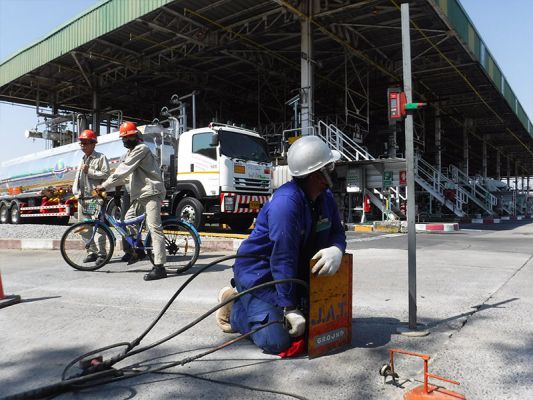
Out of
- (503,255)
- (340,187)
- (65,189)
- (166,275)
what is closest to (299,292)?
(166,275)

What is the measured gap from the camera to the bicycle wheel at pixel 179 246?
564 cm

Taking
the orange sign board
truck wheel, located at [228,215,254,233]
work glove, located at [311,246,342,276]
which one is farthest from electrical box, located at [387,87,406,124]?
truck wheel, located at [228,215,254,233]

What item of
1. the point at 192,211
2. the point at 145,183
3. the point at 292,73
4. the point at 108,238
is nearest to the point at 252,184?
the point at 192,211

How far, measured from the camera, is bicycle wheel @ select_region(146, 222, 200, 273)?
5637mm

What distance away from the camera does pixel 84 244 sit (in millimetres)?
5871

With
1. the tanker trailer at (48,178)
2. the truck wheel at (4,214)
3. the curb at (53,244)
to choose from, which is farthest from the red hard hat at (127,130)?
the truck wheel at (4,214)

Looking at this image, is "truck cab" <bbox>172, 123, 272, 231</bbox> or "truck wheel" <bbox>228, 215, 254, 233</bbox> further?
"truck wheel" <bbox>228, 215, 254, 233</bbox>

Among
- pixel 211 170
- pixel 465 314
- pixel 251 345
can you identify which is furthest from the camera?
pixel 211 170

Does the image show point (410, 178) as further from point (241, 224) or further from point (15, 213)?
point (15, 213)

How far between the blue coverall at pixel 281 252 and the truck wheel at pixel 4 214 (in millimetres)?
17540

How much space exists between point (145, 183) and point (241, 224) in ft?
21.7

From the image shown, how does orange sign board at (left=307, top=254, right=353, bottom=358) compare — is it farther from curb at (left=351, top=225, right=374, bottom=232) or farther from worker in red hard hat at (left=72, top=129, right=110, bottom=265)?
curb at (left=351, top=225, right=374, bottom=232)

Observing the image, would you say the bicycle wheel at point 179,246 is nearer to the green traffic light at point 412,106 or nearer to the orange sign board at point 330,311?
the orange sign board at point 330,311

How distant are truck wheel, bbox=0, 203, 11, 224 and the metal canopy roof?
659cm
